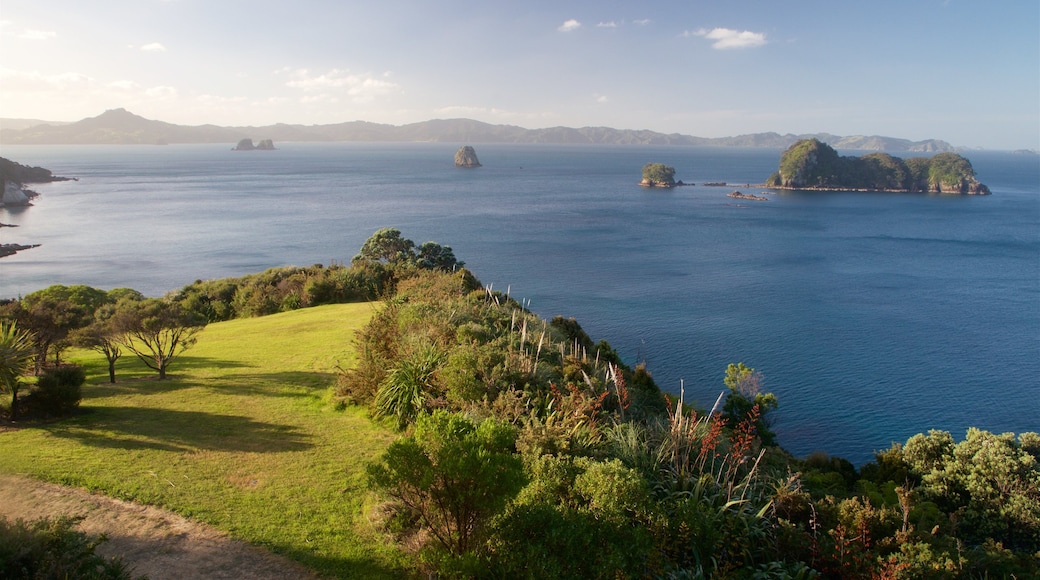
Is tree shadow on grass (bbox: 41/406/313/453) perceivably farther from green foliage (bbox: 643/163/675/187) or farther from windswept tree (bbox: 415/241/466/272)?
green foliage (bbox: 643/163/675/187)

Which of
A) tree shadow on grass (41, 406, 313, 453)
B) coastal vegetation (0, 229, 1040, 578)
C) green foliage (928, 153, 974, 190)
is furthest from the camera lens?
green foliage (928, 153, 974, 190)

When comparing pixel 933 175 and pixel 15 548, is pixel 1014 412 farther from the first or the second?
pixel 933 175

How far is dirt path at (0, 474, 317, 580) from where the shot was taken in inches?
274

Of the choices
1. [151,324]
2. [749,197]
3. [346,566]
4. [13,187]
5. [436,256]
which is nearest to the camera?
[346,566]

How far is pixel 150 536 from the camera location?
7.53 meters

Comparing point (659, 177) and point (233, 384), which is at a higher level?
point (659, 177)

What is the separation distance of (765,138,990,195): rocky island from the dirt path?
167512 mm

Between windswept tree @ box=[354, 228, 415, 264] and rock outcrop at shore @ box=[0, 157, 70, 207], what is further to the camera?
rock outcrop at shore @ box=[0, 157, 70, 207]

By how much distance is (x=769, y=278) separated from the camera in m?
58.6

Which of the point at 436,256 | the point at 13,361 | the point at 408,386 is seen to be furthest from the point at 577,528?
the point at 436,256

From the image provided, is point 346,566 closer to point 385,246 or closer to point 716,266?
point 385,246

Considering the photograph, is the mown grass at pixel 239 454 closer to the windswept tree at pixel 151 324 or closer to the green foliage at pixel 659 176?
the windswept tree at pixel 151 324

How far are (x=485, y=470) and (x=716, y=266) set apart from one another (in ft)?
203

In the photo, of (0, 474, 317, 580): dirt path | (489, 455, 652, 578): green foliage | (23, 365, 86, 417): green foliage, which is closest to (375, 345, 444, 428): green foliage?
(0, 474, 317, 580): dirt path
